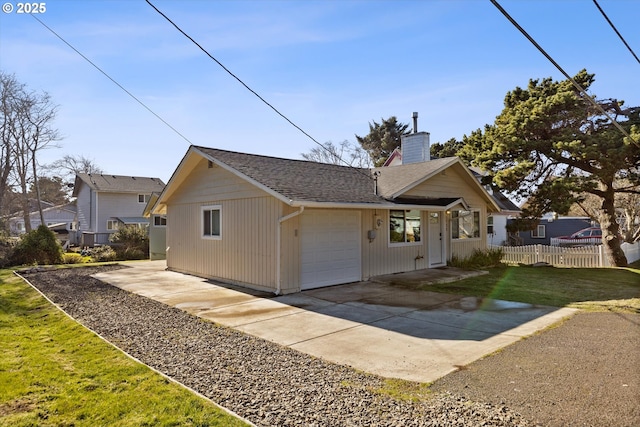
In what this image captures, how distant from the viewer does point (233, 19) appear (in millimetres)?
7848

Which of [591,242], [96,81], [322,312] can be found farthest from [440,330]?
[591,242]

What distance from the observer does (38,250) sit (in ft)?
58.7

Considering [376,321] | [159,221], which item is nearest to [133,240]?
[159,221]

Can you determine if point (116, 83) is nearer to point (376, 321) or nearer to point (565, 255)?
point (376, 321)

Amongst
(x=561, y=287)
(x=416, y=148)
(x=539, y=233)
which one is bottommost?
(x=561, y=287)

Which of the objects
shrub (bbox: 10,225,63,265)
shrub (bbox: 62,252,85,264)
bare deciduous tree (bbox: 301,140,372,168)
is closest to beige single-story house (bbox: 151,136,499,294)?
shrub (bbox: 10,225,63,265)

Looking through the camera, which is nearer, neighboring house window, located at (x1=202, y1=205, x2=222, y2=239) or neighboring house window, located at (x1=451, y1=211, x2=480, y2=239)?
neighboring house window, located at (x1=202, y1=205, x2=222, y2=239)

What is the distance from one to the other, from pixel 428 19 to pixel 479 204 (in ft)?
33.5

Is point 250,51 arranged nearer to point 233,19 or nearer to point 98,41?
point 233,19

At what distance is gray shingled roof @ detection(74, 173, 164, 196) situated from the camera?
109 ft

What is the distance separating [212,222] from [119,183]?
26.9m

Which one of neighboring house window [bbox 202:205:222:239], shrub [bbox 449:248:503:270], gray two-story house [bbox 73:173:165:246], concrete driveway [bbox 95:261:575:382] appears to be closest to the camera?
concrete driveway [bbox 95:261:575:382]

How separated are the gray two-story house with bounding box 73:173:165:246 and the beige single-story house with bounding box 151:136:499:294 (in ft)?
67.0

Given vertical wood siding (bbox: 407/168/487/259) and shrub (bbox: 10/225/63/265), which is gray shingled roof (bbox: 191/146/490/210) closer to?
vertical wood siding (bbox: 407/168/487/259)
